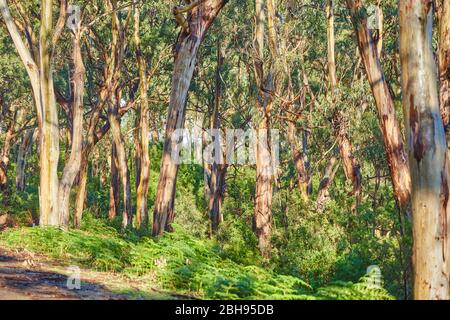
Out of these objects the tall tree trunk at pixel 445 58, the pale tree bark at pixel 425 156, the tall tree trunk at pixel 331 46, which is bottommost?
the pale tree bark at pixel 425 156

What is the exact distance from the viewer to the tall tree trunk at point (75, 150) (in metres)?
17.2

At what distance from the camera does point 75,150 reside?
60.6 ft

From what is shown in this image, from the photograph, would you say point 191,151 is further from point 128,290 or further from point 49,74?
point 128,290

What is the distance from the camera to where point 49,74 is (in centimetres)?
1603

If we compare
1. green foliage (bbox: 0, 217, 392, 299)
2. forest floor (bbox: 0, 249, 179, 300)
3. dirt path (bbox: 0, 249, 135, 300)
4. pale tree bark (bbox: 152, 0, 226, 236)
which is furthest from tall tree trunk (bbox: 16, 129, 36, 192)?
dirt path (bbox: 0, 249, 135, 300)

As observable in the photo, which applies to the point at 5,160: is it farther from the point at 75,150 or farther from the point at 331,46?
the point at 331,46

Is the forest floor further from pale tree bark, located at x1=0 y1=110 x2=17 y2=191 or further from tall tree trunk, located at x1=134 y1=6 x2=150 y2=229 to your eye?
pale tree bark, located at x1=0 y1=110 x2=17 y2=191

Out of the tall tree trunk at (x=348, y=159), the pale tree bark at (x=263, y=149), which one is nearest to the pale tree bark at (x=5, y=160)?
the pale tree bark at (x=263, y=149)

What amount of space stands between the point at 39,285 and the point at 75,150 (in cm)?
1075

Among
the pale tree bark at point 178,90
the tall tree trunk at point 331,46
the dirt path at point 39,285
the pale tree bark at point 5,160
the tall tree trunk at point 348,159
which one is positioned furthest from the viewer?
the pale tree bark at point 5,160

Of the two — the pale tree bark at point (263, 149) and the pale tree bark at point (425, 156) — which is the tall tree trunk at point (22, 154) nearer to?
the pale tree bark at point (263, 149)

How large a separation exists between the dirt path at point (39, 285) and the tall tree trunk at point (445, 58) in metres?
5.87

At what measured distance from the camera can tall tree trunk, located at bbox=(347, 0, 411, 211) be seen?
10.2 meters

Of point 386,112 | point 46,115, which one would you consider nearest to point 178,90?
point 46,115
